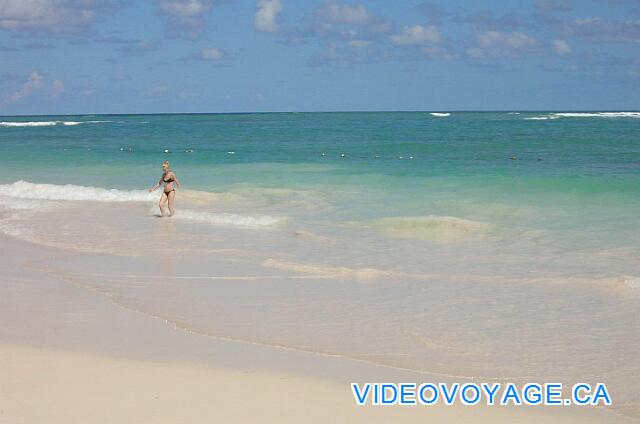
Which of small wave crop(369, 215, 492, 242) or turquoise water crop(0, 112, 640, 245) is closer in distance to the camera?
small wave crop(369, 215, 492, 242)

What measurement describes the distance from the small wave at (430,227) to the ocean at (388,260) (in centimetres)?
5

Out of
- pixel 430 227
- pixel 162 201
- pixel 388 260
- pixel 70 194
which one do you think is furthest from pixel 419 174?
pixel 388 260

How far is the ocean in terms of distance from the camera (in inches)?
301

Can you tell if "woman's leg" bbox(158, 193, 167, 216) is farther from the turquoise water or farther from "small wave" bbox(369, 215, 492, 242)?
"small wave" bbox(369, 215, 492, 242)

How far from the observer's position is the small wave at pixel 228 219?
52.5ft

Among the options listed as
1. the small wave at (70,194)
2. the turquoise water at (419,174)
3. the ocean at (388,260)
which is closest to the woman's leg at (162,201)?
the ocean at (388,260)

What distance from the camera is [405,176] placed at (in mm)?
26500

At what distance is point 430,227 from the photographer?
15281 millimetres

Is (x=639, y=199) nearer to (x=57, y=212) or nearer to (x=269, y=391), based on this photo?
(x=57, y=212)

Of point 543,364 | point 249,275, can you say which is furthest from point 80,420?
point 249,275

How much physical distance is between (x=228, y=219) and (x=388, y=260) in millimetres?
5654

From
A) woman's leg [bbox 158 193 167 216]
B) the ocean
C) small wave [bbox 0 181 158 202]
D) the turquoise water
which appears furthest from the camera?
small wave [bbox 0 181 158 202]

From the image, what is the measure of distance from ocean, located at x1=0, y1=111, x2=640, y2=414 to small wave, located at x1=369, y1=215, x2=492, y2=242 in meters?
0.05

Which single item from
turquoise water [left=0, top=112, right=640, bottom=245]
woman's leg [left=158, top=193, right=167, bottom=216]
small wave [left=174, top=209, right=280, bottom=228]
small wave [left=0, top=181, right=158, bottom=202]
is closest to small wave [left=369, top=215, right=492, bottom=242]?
turquoise water [left=0, top=112, right=640, bottom=245]
